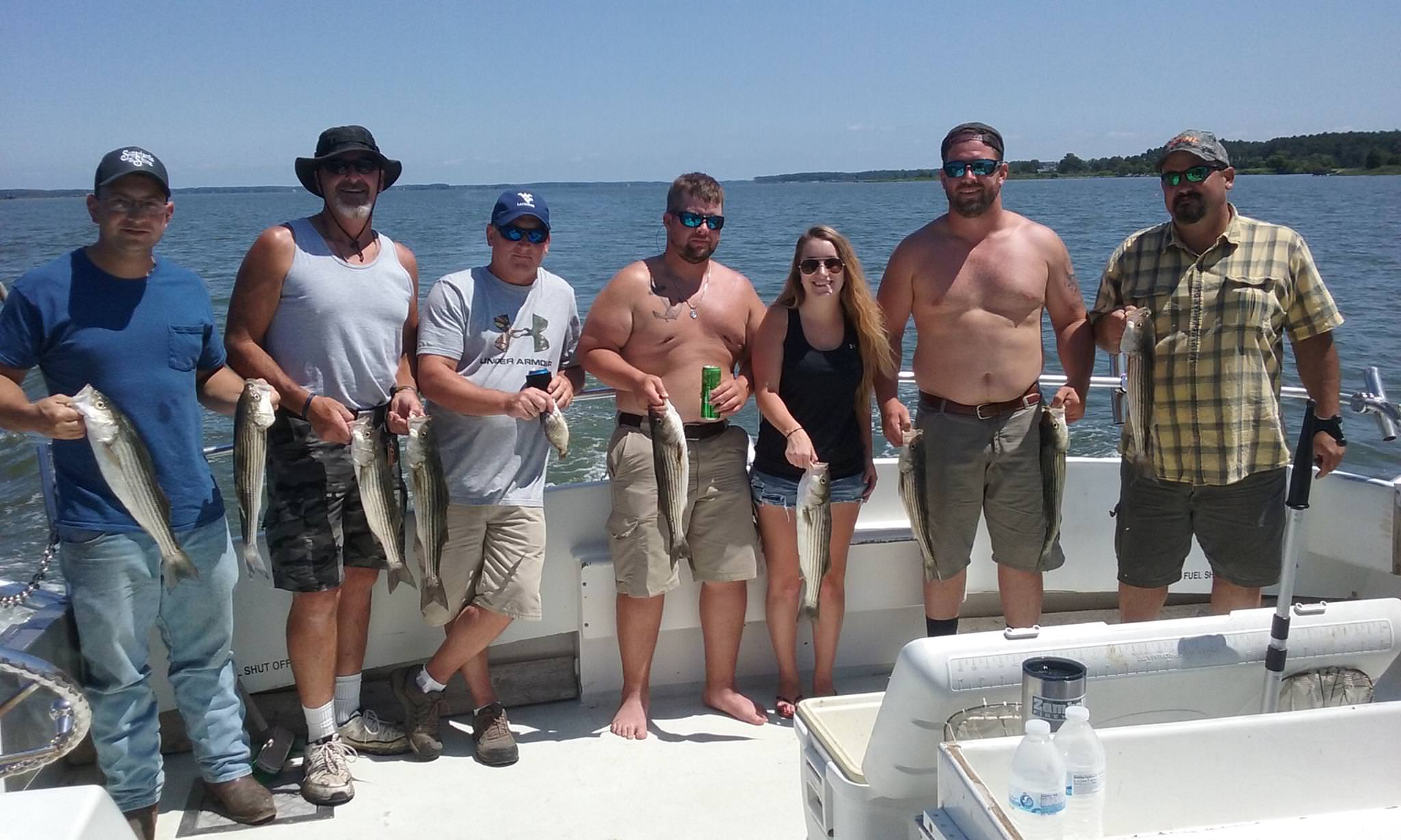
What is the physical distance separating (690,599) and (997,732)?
247 centimetres

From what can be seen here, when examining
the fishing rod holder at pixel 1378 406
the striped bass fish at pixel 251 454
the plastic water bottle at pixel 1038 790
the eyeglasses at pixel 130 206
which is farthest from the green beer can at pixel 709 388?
the fishing rod holder at pixel 1378 406

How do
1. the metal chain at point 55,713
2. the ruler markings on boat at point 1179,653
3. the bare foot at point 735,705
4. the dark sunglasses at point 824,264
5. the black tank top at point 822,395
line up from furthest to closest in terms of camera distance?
1. the bare foot at point 735,705
2. the black tank top at point 822,395
3. the dark sunglasses at point 824,264
4. the ruler markings on boat at point 1179,653
5. the metal chain at point 55,713

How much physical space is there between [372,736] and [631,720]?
105 centimetres

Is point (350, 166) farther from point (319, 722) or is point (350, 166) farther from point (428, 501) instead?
point (319, 722)

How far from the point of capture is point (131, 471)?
126 inches

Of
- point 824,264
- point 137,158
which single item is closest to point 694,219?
point 824,264

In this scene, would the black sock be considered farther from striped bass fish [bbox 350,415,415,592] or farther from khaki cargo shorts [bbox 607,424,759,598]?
striped bass fish [bbox 350,415,415,592]

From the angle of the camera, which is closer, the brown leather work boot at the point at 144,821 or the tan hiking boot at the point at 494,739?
the brown leather work boot at the point at 144,821

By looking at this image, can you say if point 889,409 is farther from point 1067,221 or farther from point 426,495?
point 1067,221

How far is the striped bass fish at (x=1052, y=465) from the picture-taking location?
426 centimetres

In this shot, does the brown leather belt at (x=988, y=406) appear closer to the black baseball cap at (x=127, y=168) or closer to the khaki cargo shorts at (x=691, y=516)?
the khaki cargo shorts at (x=691, y=516)

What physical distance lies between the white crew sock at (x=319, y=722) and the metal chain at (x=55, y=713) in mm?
1780

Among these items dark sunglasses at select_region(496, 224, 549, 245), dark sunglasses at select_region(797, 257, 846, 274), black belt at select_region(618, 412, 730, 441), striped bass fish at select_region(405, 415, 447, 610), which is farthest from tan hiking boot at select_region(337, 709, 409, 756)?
dark sunglasses at select_region(797, 257, 846, 274)

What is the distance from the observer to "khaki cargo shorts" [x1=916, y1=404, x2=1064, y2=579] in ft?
14.5
